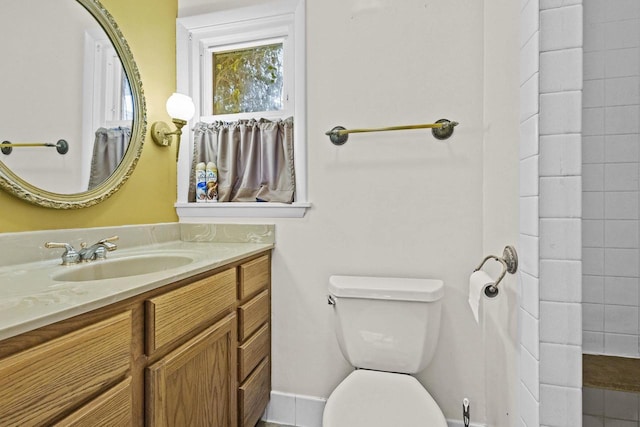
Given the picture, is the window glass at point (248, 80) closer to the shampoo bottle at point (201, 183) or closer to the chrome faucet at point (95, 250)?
the shampoo bottle at point (201, 183)

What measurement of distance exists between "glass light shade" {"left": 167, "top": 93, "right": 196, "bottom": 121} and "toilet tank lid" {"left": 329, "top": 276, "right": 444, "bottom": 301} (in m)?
1.10

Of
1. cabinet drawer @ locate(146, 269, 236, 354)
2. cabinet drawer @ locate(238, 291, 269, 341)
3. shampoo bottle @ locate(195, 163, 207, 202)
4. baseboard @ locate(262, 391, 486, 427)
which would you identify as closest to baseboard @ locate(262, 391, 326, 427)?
baseboard @ locate(262, 391, 486, 427)

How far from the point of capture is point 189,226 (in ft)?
5.83

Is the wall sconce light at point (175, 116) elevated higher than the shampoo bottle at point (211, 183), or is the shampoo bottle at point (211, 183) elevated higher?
the wall sconce light at point (175, 116)

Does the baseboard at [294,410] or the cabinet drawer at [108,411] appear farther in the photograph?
the baseboard at [294,410]

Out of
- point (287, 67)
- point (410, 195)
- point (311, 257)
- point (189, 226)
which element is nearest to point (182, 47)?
point (287, 67)

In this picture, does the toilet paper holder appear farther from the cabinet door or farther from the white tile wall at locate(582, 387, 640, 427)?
the cabinet door

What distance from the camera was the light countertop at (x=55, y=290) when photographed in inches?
22.8

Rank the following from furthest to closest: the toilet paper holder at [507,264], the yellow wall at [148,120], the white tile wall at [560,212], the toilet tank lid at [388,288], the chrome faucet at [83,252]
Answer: the yellow wall at [148,120] → the toilet tank lid at [388,288] → the chrome faucet at [83,252] → the toilet paper holder at [507,264] → the white tile wall at [560,212]

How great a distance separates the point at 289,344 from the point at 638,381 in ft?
4.78

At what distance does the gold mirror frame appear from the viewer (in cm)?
107

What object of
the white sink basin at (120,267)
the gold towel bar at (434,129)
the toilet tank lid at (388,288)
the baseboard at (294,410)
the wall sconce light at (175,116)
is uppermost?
the wall sconce light at (175,116)

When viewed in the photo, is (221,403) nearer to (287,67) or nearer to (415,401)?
(415,401)

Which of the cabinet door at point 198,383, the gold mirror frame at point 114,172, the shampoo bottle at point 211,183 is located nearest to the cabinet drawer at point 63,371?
the cabinet door at point 198,383
